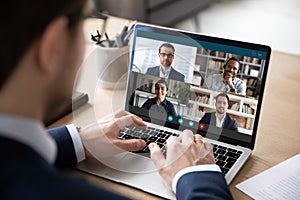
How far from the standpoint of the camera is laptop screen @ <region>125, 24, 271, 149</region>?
1160mm

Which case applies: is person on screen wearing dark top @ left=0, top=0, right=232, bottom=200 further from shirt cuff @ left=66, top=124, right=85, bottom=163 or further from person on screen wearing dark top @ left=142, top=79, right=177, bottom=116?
person on screen wearing dark top @ left=142, top=79, right=177, bottom=116

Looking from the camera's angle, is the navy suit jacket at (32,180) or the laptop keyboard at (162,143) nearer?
the navy suit jacket at (32,180)

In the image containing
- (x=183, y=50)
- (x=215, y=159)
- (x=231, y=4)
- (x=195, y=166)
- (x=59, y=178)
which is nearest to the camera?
(x=59, y=178)

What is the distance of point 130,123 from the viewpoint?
3.92ft

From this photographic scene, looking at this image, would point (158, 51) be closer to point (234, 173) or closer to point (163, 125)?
point (163, 125)

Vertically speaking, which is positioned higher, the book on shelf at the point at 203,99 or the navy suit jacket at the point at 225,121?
the book on shelf at the point at 203,99

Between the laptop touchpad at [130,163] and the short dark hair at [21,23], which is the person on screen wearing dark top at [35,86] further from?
the laptop touchpad at [130,163]

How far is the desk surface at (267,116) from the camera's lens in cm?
107

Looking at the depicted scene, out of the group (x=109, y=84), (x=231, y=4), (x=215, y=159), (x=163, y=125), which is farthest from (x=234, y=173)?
(x=231, y=4)

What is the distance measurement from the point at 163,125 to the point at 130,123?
0.09m

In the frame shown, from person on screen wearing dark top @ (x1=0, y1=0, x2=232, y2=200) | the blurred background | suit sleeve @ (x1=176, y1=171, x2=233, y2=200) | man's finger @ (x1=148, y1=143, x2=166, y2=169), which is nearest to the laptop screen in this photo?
man's finger @ (x1=148, y1=143, x2=166, y2=169)

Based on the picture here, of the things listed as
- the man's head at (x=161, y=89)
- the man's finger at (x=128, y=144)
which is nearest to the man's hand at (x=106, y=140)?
the man's finger at (x=128, y=144)

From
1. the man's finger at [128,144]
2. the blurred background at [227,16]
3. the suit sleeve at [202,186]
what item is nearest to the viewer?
the suit sleeve at [202,186]

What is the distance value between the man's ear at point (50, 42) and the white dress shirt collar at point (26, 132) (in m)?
0.09
